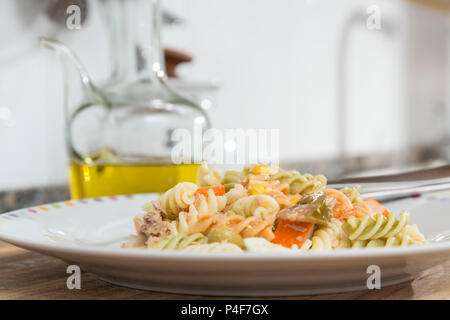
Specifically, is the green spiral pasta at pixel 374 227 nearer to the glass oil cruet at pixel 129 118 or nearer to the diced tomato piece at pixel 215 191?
the diced tomato piece at pixel 215 191

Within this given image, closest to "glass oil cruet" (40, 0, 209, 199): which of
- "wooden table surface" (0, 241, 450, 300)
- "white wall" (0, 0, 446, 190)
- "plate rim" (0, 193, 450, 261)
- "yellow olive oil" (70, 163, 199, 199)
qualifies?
"yellow olive oil" (70, 163, 199, 199)

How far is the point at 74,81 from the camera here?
1.25 m

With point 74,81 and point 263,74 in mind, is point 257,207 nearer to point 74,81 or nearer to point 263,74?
point 74,81

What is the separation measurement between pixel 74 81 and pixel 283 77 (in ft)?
4.08

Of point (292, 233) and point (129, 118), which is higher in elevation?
point (129, 118)

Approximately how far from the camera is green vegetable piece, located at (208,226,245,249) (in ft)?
1.93

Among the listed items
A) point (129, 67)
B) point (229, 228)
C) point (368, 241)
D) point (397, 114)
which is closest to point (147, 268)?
→ point (229, 228)

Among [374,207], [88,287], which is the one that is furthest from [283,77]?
[88,287]

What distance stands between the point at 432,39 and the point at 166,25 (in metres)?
2.15

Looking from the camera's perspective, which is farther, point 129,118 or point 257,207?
point 129,118

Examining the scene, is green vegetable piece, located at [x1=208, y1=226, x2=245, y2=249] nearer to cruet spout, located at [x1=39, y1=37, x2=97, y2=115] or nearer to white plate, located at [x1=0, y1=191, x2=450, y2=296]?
white plate, located at [x1=0, y1=191, x2=450, y2=296]

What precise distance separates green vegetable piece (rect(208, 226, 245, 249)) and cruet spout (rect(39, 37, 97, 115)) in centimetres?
70

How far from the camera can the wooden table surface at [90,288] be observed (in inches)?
20.5

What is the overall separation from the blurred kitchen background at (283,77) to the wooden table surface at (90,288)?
0.81 metres
